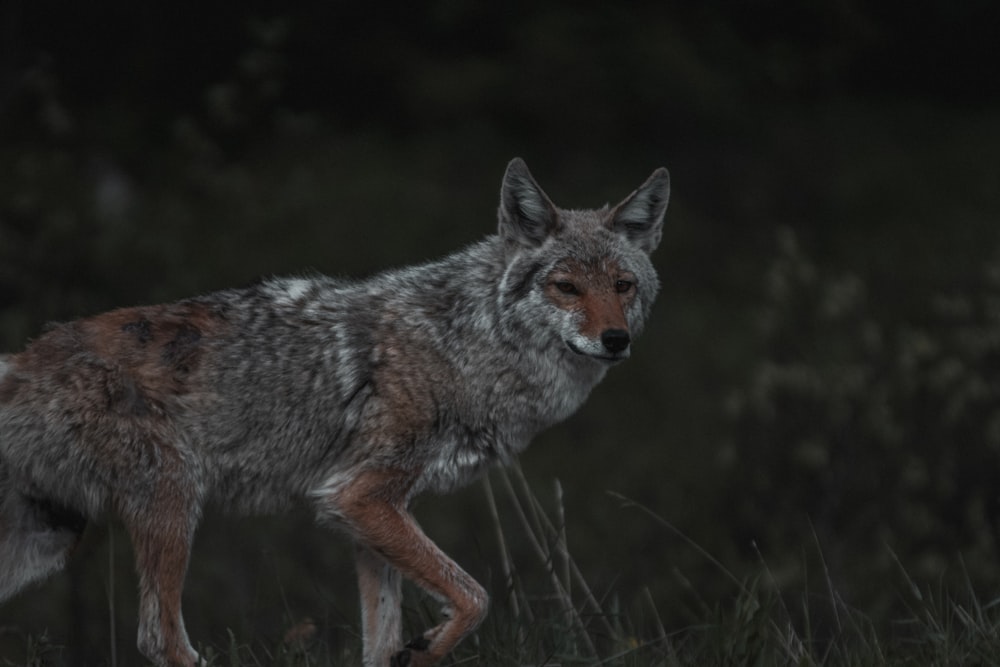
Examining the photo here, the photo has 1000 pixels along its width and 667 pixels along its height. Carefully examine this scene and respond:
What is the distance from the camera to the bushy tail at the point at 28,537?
621 cm

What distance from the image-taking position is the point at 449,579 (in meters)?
5.91

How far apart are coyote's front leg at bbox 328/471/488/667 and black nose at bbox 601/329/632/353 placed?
95 cm

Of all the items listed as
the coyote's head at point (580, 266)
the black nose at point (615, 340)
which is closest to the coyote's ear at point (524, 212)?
the coyote's head at point (580, 266)

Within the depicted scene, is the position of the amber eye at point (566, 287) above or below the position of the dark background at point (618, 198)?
A: above

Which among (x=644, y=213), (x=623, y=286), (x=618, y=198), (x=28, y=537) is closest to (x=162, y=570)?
(x=28, y=537)

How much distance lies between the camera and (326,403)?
6.38m

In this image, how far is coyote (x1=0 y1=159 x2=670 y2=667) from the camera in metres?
6.02

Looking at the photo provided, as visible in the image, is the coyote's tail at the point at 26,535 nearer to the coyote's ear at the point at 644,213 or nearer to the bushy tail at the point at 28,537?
the bushy tail at the point at 28,537

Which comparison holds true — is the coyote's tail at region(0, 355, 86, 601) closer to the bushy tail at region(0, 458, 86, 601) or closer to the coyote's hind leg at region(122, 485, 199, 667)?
the bushy tail at region(0, 458, 86, 601)

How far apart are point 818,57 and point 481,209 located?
15.7ft

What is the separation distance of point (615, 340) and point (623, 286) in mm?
460

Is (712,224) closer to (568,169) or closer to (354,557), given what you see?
(568,169)

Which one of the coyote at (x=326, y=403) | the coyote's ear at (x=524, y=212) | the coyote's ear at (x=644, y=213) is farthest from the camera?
the coyote's ear at (x=644, y=213)

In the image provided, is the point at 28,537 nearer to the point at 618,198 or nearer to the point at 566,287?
the point at 566,287
